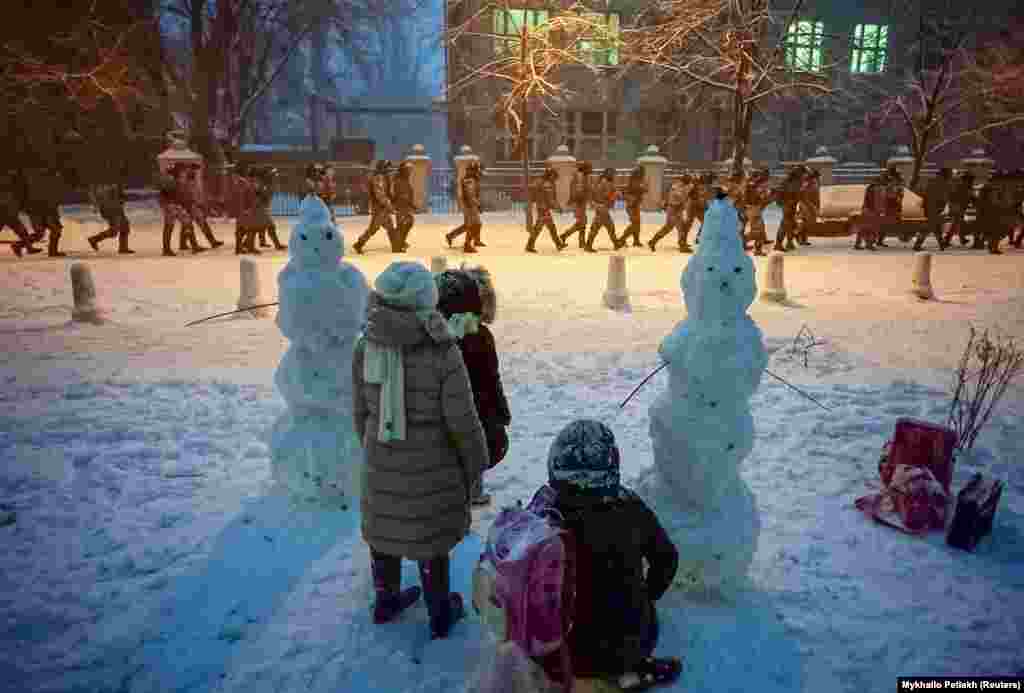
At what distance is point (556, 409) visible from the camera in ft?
18.7

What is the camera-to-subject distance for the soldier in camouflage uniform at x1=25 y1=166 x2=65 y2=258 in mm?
12508

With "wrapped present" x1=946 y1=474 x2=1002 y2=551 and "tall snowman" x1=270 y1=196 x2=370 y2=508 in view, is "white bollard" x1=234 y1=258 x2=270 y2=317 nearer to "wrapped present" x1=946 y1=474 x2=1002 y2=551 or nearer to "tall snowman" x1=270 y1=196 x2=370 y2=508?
"tall snowman" x1=270 y1=196 x2=370 y2=508

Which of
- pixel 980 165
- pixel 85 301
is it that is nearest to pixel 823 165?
pixel 980 165

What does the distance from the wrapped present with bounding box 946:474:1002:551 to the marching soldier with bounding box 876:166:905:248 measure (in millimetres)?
13392

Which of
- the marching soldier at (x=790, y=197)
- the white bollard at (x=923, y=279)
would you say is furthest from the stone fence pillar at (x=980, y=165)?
the white bollard at (x=923, y=279)

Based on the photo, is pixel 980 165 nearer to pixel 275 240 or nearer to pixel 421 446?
pixel 275 240

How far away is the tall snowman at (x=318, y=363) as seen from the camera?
371 cm

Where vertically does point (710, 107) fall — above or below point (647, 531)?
above

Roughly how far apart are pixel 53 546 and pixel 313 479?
1.45 m

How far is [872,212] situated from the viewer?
597 inches

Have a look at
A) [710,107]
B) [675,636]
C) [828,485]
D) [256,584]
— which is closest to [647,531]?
[675,636]

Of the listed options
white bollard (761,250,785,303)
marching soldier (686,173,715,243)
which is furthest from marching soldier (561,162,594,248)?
white bollard (761,250,785,303)

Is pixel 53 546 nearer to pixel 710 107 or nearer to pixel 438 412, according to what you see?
pixel 438 412

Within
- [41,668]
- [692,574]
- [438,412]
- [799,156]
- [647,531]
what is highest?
[799,156]
